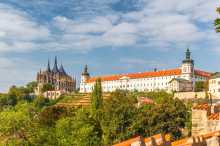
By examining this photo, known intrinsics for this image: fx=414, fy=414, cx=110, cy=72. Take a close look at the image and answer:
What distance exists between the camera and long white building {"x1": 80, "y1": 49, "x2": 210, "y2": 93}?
160 m

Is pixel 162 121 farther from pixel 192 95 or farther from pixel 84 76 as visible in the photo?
pixel 84 76

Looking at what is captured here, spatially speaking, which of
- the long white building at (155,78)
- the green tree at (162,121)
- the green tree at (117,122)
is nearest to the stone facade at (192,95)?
the long white building at (155,78)

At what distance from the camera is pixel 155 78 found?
545 feet

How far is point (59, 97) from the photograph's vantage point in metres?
171

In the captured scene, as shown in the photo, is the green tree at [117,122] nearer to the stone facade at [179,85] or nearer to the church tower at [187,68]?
the stone facade at [179,85]

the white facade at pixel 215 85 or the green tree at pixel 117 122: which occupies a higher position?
the white facade at pixel 215 85

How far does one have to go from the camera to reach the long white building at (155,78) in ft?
525

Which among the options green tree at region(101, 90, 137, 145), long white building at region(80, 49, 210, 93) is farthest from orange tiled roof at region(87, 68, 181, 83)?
green tree at region(101, 90, 137, 145)

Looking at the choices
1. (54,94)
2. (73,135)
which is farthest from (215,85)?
(73,135)

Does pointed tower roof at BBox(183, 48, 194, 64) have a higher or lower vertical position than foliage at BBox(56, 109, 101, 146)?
higher

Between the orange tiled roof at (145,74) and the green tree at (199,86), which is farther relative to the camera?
the orange tiled roof at (145,74)

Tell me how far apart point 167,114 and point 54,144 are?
22.4 m

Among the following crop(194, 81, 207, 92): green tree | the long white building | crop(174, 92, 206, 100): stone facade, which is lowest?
crop(174, 92, 206, 100): stone facade

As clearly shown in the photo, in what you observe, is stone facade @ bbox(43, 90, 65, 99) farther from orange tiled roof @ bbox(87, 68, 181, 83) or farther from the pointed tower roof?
the pointed tower roof
